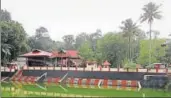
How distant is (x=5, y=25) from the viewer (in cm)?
2998

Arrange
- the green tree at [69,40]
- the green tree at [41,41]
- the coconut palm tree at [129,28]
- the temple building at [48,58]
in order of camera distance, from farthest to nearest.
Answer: the green tree at [69,40], the green tree at [41,41], the coconut palm tree at [129,28], the temple building at [48,58]

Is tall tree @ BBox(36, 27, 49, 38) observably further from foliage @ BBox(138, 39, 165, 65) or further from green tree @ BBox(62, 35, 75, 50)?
foliage @ BBox(138, 39, 165, 65)

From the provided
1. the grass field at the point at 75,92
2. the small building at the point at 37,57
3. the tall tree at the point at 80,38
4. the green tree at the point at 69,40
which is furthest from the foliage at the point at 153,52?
the tall tree at the point at 80,38

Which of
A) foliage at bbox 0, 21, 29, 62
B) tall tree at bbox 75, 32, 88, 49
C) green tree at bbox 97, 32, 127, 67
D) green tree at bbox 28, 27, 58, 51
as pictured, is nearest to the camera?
foliage at bbox 0, 21, 29, 62

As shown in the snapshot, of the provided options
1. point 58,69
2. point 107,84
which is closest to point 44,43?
point 58,69

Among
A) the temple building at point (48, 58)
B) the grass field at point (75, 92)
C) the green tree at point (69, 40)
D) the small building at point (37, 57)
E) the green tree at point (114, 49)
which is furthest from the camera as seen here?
the green tree at point (69, 40)

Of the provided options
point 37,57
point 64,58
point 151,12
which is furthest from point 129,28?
point 37,57

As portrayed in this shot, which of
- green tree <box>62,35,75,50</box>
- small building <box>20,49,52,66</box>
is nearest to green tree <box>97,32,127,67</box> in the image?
small building <box>20,49,52,66</box>

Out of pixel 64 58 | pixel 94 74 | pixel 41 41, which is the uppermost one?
pixel 41 41

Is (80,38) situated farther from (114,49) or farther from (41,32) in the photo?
(114,49)

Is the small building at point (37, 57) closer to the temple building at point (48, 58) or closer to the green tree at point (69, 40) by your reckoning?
the temple building at point (48, 58)

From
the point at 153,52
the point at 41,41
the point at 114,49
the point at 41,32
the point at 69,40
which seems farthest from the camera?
the point at 41,32

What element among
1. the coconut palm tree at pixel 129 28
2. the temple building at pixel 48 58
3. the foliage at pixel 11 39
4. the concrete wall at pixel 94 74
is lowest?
the concrete wall at pixel 94 74

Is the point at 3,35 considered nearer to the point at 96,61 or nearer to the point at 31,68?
the point at 31,68
